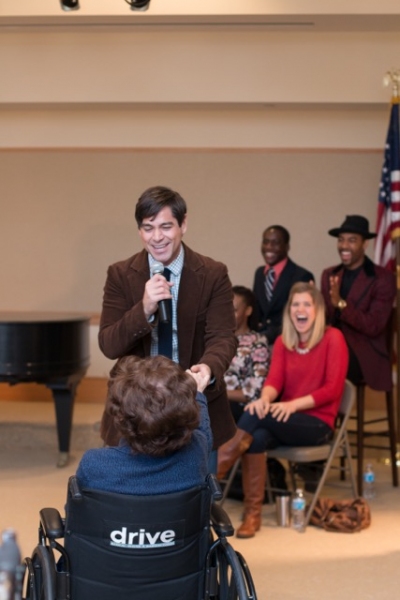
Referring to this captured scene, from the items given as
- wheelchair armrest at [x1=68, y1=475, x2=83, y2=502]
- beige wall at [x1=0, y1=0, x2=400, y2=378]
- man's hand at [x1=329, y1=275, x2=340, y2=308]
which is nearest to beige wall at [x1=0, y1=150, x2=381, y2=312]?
beige wall at [x1=0, y1=0, x2=400, y2=378]

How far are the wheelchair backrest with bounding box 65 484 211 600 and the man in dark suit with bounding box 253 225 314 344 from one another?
380 centimetres

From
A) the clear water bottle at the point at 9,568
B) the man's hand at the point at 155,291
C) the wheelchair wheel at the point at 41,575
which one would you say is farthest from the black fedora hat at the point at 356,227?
the clear water bottle at the point at 9,568

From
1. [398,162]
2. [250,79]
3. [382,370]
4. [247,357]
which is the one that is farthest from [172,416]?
[250,79]

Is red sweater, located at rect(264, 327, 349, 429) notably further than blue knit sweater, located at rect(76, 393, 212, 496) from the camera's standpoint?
Yes

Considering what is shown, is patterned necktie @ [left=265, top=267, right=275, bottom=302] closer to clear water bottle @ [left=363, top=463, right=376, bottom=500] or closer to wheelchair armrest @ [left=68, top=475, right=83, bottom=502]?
clear water bottle @ [left=363, top=463, right=376, bottom=500]

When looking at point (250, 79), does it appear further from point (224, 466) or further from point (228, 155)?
point (224, 466)

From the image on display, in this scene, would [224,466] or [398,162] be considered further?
[398,162]

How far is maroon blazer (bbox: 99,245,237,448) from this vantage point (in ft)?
10.8

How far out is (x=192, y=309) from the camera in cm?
330

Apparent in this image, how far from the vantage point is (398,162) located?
22.7 ft

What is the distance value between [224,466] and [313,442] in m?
0.48

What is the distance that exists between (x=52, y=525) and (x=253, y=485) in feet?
8.51

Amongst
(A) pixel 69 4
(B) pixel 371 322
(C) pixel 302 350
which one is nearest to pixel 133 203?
(A) pixel 69 4

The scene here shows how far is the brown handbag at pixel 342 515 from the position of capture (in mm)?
5328
